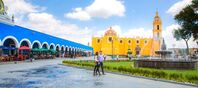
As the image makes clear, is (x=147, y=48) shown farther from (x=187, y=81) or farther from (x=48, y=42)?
(x=187, y=81)

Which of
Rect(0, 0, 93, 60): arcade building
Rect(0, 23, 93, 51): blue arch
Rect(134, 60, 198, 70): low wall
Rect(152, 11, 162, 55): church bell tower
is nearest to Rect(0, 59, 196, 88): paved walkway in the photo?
Rect(134, 60, 198, 70): low wall

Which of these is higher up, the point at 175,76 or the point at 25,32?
the point at 25,32

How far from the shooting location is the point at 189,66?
27297mm

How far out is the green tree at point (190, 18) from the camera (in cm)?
4062

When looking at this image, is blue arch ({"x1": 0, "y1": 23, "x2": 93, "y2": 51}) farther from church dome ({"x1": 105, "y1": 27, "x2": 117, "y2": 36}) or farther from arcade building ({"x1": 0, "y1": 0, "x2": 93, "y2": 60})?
church dome ({"x1": 105, "y1": 27, "x2": 117, "y2": 36})

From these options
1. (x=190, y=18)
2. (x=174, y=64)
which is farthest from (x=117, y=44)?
(x=174, y=64)

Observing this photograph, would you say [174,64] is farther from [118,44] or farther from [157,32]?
[118,44]

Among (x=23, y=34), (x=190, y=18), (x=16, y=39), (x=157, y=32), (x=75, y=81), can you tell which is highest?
(x=157, y=32)

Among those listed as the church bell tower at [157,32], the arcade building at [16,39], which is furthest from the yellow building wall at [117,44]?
the arcade building at [16,39]

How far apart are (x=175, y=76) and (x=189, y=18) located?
25.5 meters

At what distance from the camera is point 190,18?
4122cm

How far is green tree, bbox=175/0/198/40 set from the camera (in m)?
40.6

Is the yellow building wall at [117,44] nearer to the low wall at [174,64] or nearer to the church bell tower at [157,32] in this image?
the church bell tower at [157,32]

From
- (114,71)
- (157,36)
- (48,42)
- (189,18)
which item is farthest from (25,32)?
(157,36)
